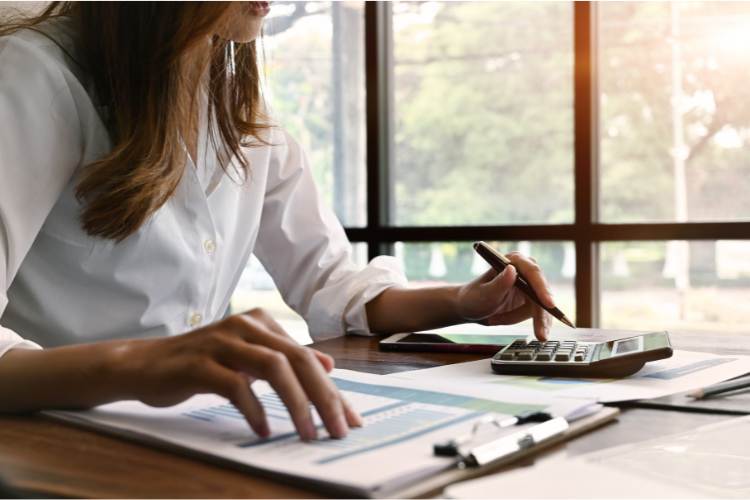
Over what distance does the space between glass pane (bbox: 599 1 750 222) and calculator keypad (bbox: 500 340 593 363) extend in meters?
1.73

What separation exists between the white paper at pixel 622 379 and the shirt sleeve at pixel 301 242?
479 mm

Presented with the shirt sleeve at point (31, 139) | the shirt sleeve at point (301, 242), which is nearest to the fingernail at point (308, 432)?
the shirt sleeve at point (31, 139)

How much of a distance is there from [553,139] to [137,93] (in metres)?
1.87

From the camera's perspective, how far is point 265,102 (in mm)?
1322

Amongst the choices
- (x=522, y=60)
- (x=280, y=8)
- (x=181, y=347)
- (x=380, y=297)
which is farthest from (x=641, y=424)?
(x=280, y=8)

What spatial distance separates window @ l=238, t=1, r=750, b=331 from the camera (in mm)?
2240

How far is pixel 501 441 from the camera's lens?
1.42ft

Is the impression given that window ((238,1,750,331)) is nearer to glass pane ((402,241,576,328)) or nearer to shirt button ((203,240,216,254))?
glass pane ((402,241,576,328))

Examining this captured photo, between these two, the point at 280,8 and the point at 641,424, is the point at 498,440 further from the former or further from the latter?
the point at 280,8

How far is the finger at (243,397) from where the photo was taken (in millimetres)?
466

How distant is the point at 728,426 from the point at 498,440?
22 centimetres

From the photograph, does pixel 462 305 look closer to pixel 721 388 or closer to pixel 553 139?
pixel 721 388

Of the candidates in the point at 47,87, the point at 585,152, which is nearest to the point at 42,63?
the point at 47,87

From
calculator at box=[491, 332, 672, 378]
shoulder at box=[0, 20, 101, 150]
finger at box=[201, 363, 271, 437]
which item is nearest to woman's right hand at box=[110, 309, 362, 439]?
finger at box=[201, 363, 271, 437]
